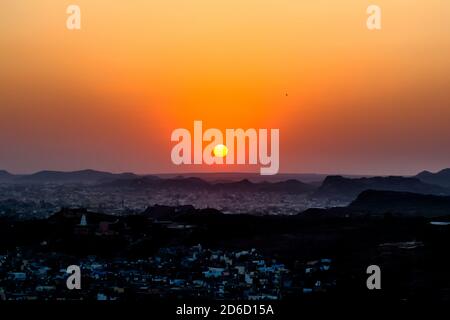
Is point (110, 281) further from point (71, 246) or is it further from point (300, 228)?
point (300, 228)

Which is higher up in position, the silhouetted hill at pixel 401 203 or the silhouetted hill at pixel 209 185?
the silhouetted hill at pixel 209 185

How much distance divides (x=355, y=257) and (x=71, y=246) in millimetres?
8314

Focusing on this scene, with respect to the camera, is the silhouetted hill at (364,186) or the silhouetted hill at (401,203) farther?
the silhouetted hill at (364,186)

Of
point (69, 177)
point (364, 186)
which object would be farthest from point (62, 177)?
point (364, 186)

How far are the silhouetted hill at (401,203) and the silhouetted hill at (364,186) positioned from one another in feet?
19.0

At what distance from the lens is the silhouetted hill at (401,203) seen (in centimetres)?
3195

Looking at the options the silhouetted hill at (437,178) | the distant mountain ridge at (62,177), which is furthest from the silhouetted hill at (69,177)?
the silhouetted hill at (437,178)

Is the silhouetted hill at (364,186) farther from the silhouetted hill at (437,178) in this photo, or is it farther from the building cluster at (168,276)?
the building cluster at (168,276)

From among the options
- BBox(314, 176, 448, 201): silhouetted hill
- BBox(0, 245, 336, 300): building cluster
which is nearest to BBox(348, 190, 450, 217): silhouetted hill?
BBox(314, 176, 448, 201): silhouetted hill

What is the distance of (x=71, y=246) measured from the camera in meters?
21.9

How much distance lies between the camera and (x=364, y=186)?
45.3 meters

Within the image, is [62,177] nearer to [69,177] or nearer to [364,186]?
[69,177]

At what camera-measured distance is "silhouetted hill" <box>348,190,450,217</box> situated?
1258 inches
